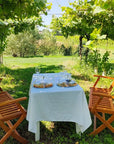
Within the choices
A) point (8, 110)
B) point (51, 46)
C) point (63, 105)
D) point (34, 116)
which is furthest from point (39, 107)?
point (51, 46)

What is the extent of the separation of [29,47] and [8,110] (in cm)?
1624

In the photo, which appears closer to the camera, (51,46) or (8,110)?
(8,110)

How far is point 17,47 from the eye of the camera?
17609mm

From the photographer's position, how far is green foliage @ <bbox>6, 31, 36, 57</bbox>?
1728 cm

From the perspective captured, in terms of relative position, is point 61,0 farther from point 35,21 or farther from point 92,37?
point 92,37

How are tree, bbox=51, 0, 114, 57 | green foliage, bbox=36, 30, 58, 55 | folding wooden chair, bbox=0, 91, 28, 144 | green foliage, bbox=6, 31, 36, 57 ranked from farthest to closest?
green foliage, bbox=36, 30, 58, 55 < green foliage, bbox=6, 31, 36, 57 < folding wooden chair, bbox=0, 91, 28, 144 < tree, bbox=51, 0, 114, 57

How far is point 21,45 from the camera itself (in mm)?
17484

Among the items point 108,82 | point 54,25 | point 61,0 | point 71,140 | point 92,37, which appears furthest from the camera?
point 54,25

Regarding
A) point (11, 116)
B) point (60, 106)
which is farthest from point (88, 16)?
point (11, 116)

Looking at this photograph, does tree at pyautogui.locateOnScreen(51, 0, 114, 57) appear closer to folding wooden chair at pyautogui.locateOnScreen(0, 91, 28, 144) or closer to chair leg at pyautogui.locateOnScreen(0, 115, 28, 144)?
folding wooden chair at pyautogui.locateOnScreen(0, 91, 28, 144)

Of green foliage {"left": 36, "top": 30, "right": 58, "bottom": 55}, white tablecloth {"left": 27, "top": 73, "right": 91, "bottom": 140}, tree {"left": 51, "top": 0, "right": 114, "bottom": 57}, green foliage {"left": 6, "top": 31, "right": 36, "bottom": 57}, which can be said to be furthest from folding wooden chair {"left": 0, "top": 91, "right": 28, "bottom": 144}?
green foliage {"left": 6, "top": 31, "right": 36, "bottom": 57}

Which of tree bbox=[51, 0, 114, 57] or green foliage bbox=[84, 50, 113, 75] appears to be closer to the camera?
tree bbox=[51, 0, 114, 57]

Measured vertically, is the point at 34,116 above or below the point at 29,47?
below

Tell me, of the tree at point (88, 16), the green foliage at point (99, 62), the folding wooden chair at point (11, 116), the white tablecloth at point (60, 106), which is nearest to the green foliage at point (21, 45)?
the tree at point (88, 16)
